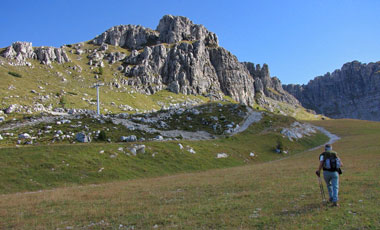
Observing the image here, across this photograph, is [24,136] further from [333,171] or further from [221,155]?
[333,171]

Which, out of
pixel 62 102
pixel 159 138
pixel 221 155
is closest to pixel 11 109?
pixel 62 102

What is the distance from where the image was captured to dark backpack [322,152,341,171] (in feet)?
48.8

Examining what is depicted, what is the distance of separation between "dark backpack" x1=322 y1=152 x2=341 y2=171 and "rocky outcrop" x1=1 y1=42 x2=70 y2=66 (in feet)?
626

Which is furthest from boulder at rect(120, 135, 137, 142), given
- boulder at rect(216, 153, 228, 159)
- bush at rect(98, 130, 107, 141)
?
boulder at rect(216, 153, 228, 159)

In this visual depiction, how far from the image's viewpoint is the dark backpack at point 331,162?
14.9 meters

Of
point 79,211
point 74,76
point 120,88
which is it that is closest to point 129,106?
point 120,88

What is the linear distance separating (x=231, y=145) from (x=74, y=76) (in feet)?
488

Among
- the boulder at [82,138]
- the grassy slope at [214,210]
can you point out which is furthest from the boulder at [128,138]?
the grassy slope at [214,210]

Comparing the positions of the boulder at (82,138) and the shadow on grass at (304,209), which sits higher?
the boulder at (82,138)

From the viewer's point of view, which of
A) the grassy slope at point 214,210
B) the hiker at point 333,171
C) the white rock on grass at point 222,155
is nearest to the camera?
the grassy slope at point 214,210

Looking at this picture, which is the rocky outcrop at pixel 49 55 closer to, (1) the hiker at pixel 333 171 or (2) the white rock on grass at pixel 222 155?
(2) the white rock on grass at pixel 222 155

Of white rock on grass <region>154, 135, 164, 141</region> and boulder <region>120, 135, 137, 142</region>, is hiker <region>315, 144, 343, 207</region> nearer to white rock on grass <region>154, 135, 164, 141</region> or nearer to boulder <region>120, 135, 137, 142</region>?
boulder <region>120, 135, 137, 142</region>

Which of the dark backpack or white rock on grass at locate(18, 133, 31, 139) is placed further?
white rock on grass at locate(18, 133, 31, 139)

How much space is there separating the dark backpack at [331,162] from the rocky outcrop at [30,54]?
190872 mm
